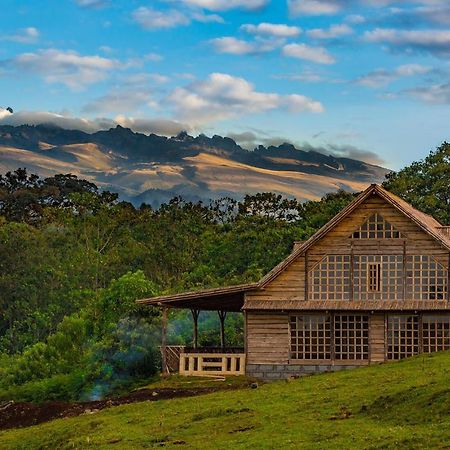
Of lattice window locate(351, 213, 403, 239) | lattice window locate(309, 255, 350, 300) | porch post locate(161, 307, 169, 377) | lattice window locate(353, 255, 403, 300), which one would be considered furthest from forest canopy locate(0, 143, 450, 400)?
lattice window locate(351, 213, 403, 239)

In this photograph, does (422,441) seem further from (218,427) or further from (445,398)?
(218,427)

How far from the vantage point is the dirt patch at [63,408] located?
4097 cm

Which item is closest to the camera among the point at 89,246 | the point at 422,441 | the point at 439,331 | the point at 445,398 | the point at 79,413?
the point at 422,441

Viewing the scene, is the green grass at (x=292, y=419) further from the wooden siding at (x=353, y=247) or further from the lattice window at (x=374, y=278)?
the wooden siding at (x=353, y=247)

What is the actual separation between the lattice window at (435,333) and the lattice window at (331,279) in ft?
12.7

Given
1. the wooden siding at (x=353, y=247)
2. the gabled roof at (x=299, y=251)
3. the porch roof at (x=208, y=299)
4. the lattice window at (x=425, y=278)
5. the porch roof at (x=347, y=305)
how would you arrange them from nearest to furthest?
the porch roof at (x=347, y=305) → the gabled roof at (x=299, y=251) → the lattice window at (x=425, y=278) → the wooden siding at (x=353, y=247) → the porch roof at (x=208, y=299)

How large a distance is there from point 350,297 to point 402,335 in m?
2.90

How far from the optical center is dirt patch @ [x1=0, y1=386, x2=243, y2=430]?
40969mm

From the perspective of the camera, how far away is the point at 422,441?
83.2 ft

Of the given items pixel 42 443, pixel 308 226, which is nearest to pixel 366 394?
pixel 42 443

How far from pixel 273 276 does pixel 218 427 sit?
58.1ft

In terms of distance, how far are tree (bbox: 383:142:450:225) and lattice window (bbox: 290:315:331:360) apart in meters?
35.3

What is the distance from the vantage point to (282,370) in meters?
50.0

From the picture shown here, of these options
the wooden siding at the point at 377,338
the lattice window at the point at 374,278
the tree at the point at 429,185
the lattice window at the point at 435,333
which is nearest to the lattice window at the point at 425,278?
the lattice window at the point at 435,333
